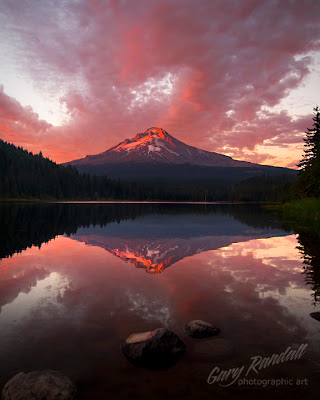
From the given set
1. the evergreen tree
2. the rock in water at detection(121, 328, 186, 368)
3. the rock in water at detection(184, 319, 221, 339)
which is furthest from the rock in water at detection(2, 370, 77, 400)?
the evergreen tree

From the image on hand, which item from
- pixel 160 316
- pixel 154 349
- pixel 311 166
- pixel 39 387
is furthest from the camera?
pixel 311 166

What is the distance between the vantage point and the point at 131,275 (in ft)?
49.1

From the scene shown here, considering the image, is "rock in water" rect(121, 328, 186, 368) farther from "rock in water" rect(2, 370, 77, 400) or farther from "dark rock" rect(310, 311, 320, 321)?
"dark rock" rect(310, 311, 320, 321)

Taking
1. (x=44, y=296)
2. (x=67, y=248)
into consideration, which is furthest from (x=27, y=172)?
(x=44, y=296)

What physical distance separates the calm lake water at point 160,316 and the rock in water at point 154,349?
20cm

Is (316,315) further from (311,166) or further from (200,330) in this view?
(311,166)

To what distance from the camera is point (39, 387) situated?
547 centimetres

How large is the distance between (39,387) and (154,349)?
2.59 meters

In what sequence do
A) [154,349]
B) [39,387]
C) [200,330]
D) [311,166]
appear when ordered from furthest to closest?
[311,166]
[200,330]
[154,349]
[39,387]

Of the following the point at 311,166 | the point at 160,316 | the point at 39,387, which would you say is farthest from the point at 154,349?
the point at 311,166

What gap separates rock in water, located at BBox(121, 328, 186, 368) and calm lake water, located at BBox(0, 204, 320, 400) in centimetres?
20

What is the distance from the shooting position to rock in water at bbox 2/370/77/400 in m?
5.38

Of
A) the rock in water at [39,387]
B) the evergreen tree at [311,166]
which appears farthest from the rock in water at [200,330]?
the evergreen tree at [311,166]

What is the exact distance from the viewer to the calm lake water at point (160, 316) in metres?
6.21
